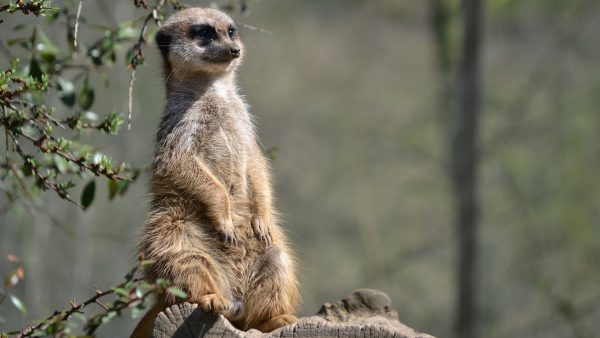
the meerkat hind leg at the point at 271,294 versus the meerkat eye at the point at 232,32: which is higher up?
the meerkat eye at the point at 232,32

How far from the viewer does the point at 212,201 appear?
3.22 m

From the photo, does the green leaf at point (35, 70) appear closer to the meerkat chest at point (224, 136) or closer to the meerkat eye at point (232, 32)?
the meerkat chest at point (224, 136)

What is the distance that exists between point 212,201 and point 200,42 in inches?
31.7

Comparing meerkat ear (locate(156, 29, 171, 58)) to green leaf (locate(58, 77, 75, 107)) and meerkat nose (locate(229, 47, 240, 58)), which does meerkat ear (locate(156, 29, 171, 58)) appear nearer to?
meerkat nose (locate(229, 47, 240, 58))

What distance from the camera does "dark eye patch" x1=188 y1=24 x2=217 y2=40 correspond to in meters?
3.73

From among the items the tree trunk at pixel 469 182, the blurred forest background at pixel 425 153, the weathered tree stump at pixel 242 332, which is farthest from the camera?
the blurred forest background at pixel 425 153

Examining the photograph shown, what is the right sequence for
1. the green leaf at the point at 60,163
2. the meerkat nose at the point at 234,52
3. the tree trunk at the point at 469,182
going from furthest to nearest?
the tree trunk at the point at 469,182, the meerkat nose at the point at 234,52, the green leaf at the point at 60,163

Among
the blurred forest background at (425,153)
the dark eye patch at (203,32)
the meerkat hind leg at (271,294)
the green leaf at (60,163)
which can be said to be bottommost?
the blurred forest background at (425,153)

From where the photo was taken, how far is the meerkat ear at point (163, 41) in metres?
3.77

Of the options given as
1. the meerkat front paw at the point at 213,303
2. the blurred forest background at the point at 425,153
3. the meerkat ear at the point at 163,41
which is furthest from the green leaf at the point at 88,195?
the blurred forest background at the point at 425,153

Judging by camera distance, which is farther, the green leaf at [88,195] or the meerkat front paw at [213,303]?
the green leaf at [88,195]

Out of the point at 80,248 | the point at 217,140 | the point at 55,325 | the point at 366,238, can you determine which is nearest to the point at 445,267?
the point at 366,238

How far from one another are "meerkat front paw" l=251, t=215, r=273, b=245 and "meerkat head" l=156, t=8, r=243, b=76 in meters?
0.70

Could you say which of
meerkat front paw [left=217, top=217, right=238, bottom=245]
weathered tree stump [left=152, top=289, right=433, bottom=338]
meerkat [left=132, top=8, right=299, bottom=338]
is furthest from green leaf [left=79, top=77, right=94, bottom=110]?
weathered tree stump [left=152, top=289, right=433, bottom=338]
